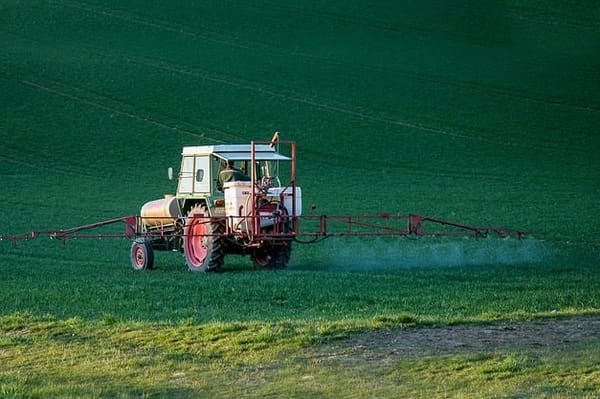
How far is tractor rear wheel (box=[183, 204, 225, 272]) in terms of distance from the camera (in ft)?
81.3

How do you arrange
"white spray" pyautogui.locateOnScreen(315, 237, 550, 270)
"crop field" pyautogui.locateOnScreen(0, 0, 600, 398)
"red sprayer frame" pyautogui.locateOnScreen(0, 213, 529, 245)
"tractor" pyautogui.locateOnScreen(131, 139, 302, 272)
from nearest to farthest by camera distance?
"crop field" pyautogui.locateOnScreen(0, 0, 600, 398)
"red sprayer frame" pyautogui.locateOnScreen(0, 213, 529, 245)
"tractor" pyautogui.locateOnScreen(131, 139, 302, 272)
"white spray" pyautogui.locateOnScreen(315, 237, 550, 270)

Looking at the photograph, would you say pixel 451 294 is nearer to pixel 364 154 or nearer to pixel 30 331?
pixel 30 331

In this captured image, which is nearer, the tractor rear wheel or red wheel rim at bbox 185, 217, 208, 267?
the tractor rear wheel

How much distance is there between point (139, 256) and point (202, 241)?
198cm

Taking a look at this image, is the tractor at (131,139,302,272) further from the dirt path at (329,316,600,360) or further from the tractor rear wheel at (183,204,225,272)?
the dirt path at (329,316,600,360)

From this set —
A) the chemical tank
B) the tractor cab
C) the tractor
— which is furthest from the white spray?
the chemical tank

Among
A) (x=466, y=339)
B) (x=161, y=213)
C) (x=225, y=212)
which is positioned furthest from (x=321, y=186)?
(x=466, y=339)

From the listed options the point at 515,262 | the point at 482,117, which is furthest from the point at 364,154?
the point at 515,262

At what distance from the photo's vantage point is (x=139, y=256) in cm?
2670

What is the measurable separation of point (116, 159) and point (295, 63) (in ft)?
53.0

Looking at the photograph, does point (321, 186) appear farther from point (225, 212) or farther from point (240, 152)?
point (225, 212)

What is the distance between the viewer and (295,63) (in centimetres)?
6272

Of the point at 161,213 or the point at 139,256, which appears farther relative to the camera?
the point at 161,213

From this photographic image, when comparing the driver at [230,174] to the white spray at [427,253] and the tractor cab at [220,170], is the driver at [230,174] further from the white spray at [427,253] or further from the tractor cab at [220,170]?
the white spray at [427,253]
